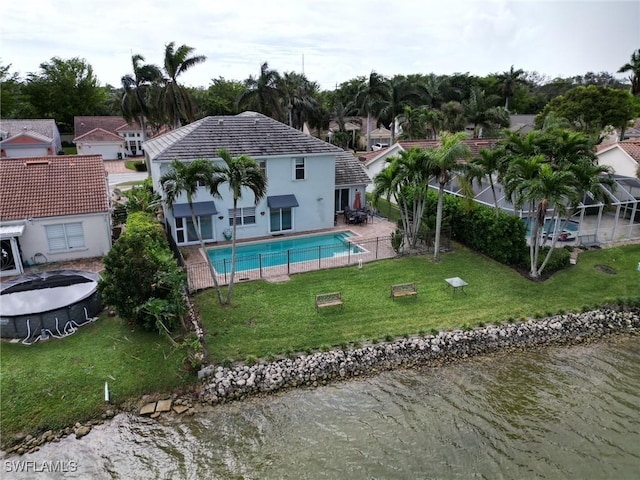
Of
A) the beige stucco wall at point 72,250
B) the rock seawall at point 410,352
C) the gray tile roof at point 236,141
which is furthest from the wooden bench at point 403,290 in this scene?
the beige stucco wall at point 72,250

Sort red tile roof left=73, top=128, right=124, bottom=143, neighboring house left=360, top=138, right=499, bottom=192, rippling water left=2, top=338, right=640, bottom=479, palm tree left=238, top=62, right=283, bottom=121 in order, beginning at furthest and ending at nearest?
red tile roof left=73, top=128, right=124, bottom=143
palm tree left=238, top=62, right=283, bottom=121
neighboring house left=360, top=138, right=499, bottom=192
rippling water left=2, top=338, right=640, bottom=479

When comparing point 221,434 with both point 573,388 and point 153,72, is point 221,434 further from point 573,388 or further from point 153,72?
point 153,72

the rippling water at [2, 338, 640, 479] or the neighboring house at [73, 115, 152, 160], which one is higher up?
the neighboring house at [73, 115, 152, 160]

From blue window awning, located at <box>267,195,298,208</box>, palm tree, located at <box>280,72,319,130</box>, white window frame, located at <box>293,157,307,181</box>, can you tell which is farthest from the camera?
palm tree, located at <box>280,72,319,130</box>

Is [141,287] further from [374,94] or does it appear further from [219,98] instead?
[219,98]

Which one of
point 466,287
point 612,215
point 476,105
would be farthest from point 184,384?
point 476,105

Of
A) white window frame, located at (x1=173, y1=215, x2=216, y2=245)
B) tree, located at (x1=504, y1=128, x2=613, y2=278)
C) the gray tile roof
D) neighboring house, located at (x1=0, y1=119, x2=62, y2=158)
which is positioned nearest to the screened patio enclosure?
tree, located at (x1=504, y1=128, x2=613, y2=278)

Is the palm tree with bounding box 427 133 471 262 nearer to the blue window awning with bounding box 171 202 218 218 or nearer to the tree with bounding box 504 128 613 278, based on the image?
the tree with bounding box 504 128 613 278

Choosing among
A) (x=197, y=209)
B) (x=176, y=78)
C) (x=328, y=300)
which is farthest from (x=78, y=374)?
(x=176, y=78)
